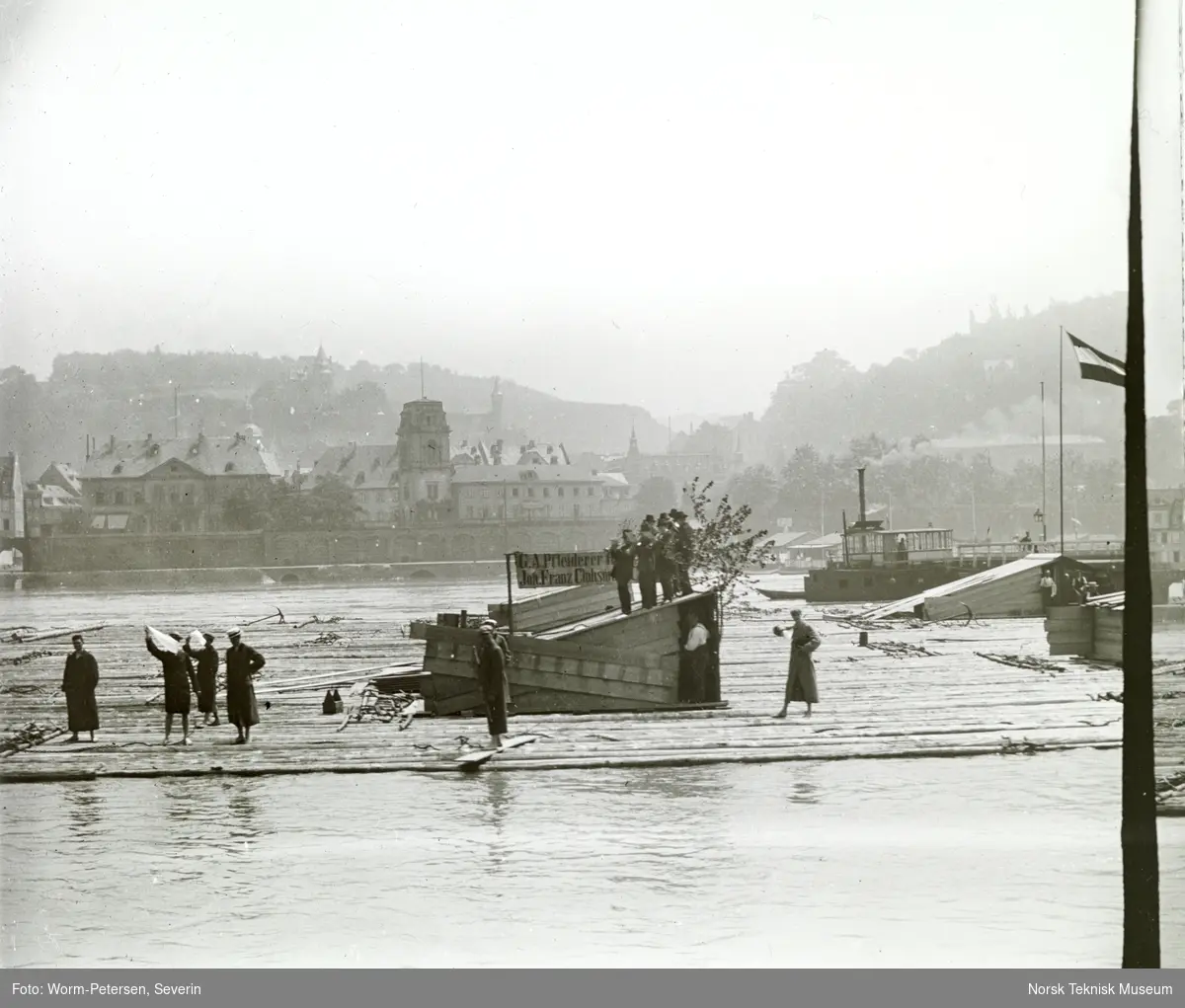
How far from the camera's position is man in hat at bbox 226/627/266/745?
7.51 metres

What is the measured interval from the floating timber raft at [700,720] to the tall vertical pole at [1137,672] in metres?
2.21

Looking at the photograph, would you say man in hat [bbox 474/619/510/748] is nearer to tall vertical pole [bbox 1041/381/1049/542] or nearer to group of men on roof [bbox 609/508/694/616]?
group of men on roof [bbox 609/508/694/616]

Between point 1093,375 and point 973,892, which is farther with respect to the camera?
point 1093,375

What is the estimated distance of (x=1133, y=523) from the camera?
4.57m

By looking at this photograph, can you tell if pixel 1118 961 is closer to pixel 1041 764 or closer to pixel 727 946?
pixel 727 946

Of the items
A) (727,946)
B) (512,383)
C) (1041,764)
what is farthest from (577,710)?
(727,946)

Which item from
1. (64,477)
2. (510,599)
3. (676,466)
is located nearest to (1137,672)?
(676,466)

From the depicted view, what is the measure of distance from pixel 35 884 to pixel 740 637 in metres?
5.38

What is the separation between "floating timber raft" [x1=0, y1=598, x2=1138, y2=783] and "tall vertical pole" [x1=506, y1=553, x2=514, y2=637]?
2.32 ft

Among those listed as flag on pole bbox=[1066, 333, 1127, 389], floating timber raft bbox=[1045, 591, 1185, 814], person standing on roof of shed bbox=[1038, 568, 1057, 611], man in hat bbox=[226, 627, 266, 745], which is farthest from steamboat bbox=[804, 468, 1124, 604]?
man in hat bbox=[226, 627, 266, 745]

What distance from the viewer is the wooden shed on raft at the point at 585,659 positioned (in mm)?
8719

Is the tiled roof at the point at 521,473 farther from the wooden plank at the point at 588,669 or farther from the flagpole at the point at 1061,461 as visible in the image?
the flagpole at the point at 1061,461

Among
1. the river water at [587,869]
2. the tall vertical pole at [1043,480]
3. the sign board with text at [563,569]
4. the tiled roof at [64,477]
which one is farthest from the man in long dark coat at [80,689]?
the tall vertical pole at [1043,480]

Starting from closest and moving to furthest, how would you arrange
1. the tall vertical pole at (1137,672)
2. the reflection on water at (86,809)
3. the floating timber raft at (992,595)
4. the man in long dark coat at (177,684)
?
the tall vertical pole at (1137,672) → the reflection on water at (86,809) → the man in long dark coat at (177,684) → the floating timber raft at (992,595)
